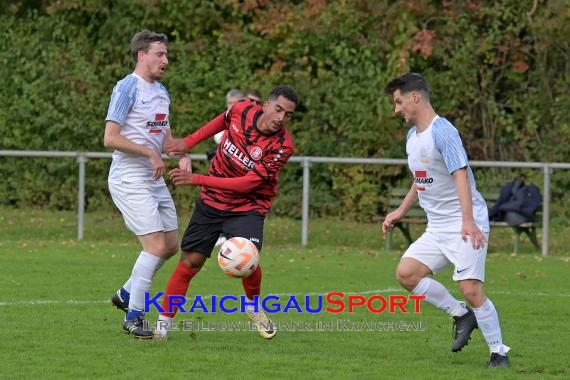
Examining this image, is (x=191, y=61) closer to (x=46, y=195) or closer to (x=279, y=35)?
(x=279, y=35)

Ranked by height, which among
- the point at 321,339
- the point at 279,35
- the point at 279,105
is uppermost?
the point at 279,35

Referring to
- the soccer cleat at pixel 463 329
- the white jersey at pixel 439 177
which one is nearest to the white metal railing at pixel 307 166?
Result: the soccer cleat at pixel 463 329

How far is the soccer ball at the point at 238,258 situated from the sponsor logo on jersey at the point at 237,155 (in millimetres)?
536

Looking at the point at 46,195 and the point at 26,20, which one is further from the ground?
the point at 26,20

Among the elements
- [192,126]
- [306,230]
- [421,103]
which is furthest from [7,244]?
[421,103]

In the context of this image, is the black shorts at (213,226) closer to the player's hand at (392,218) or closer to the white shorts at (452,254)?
the player's hand at (392,218)

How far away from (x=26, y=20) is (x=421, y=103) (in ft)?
53.5

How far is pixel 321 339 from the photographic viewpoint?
9383 millimetres

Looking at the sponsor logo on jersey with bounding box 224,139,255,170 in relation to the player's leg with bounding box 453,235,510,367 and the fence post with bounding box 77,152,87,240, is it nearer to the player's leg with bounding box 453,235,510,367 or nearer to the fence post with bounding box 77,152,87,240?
the player's leg with bounding box 453,235,510,367

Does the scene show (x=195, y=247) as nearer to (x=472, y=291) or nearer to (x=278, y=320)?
(x=278, y=320)

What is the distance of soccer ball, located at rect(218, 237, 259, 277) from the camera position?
29.0 feet

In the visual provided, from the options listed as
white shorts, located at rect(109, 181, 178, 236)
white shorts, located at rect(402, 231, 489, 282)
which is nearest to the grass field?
white shorts, located at rect(402, 231, 489, 282)

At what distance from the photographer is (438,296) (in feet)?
28.4

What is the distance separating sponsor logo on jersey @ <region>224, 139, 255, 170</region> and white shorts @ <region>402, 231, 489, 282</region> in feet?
4.39
